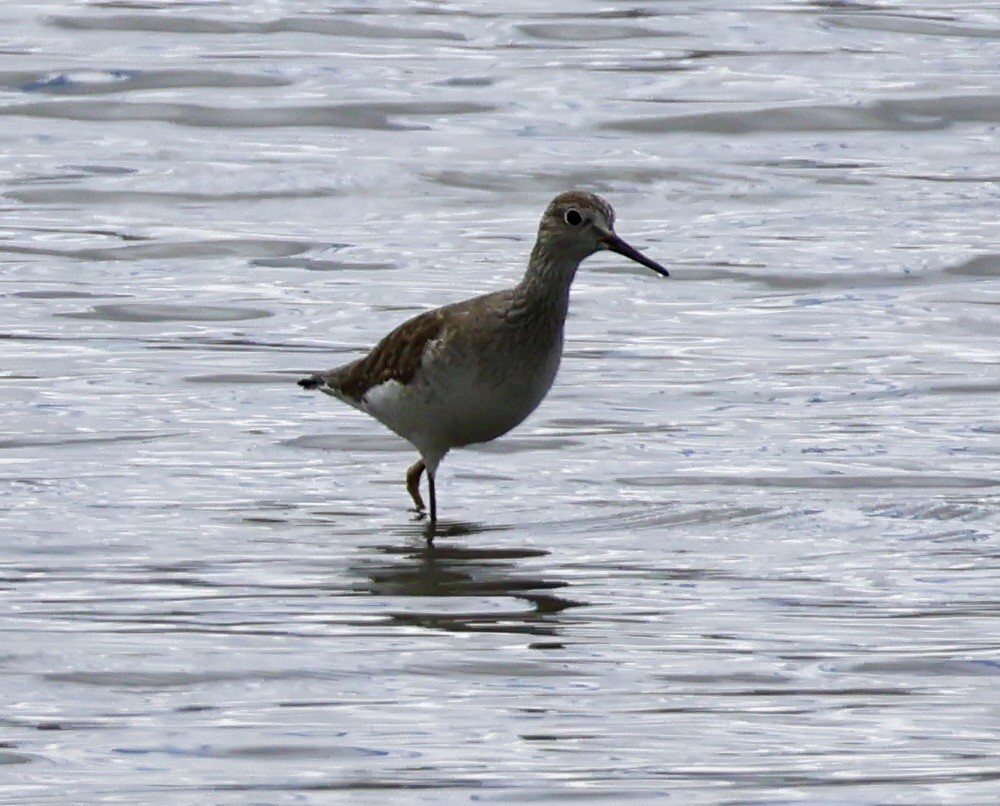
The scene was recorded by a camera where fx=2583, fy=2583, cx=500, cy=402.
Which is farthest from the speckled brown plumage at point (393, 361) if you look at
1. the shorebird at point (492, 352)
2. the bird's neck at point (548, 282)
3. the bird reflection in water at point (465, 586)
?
the bird reflection in water at point (465, 586)

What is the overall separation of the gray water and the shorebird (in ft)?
1.21

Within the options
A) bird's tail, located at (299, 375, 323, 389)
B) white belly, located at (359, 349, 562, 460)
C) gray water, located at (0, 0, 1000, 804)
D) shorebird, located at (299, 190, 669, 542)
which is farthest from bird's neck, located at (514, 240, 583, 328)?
bird's tail, located at (299, 375, 323, 389)

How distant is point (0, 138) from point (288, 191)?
8.59 feet

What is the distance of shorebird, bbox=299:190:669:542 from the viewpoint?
32.2ft

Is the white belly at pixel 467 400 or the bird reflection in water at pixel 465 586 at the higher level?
the white belly at pixel 467 400

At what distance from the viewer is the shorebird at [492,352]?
9.81 m

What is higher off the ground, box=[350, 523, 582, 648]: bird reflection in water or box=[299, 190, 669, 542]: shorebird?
box=[299, 190, 669, 542]: shorebird

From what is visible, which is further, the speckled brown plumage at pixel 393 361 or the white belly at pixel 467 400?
the speckled brown plumage at pixel 393 361

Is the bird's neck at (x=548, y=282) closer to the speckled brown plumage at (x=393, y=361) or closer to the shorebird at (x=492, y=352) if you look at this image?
the shorebird at (x=492, y=352)

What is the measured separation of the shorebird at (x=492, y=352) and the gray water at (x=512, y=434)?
14.5 inches

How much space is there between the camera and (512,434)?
37.6 feet

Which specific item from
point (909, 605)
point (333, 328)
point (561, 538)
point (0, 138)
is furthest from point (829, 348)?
point (0, 138)

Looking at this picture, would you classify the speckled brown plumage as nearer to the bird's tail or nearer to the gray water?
the bird's tail

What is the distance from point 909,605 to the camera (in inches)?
336
